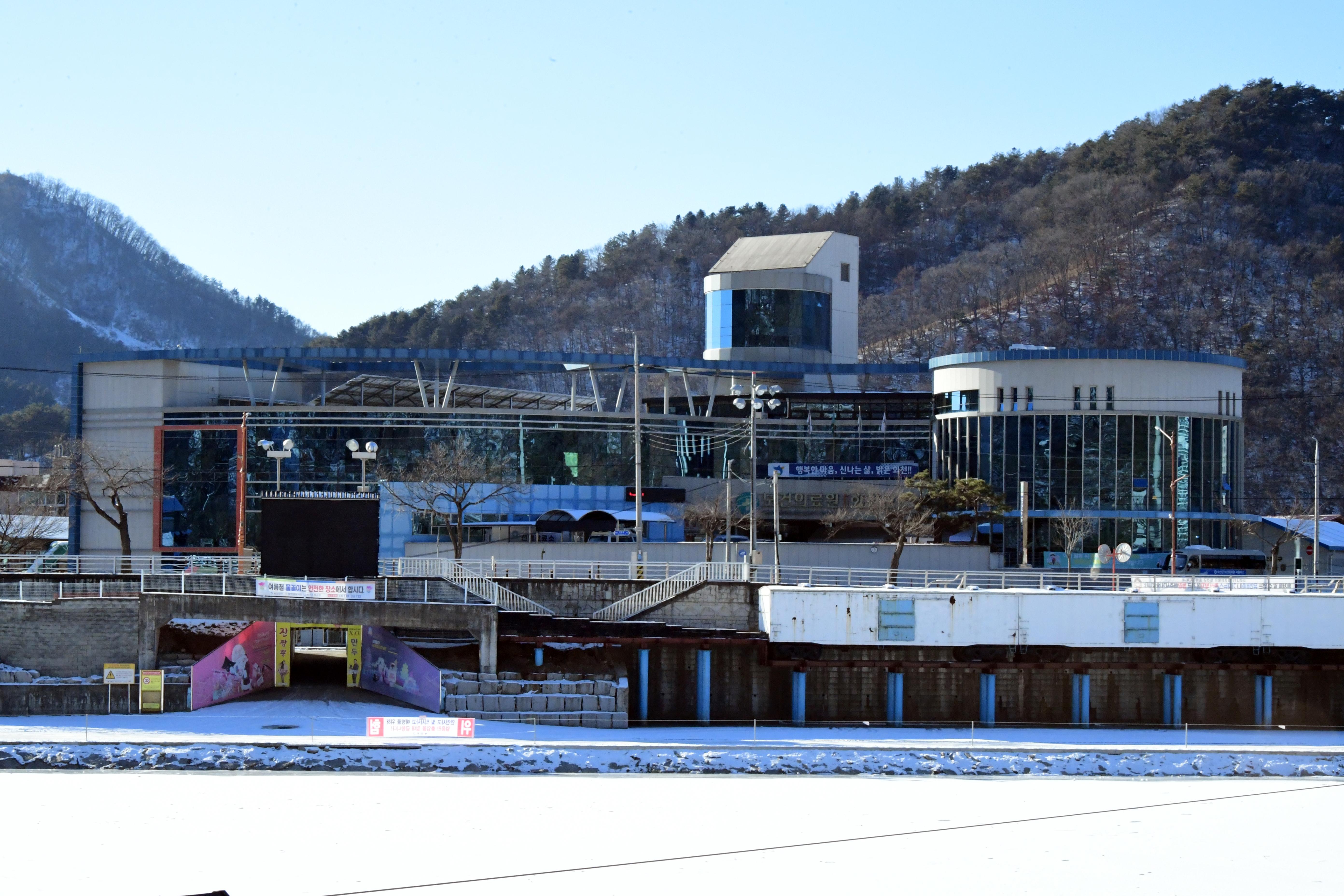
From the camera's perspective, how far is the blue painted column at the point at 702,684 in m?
41.0

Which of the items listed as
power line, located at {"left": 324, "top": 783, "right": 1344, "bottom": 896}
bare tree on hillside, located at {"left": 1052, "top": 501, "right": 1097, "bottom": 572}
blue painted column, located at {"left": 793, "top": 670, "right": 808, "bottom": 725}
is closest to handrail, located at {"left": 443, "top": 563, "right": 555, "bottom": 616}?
blue painted column, located at {"left": 793, "top": 670, "right": 808, "bottom": 725}

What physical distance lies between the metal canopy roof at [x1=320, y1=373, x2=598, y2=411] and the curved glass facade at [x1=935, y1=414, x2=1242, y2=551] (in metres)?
24.3

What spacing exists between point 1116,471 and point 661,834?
54053 millimetres

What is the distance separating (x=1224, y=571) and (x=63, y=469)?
58799mm

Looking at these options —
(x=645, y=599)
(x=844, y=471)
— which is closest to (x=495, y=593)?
(x=645, y=599)

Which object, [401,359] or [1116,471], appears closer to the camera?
[1116,471]

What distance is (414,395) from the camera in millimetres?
77875

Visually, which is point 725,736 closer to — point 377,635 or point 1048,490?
point 377,635

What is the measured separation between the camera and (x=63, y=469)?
67250 mm

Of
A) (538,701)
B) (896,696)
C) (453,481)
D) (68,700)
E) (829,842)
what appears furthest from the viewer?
(453,481)

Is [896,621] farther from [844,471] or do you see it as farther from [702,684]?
[844,471]

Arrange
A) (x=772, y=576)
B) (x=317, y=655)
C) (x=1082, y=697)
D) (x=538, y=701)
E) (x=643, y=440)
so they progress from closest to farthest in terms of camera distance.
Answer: (x=538, y=701) < (x=1082, y=697) < (x=772, y=576) < (x=317, y=655) < (x=643, y=440)

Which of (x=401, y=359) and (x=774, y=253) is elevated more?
(x=774, y=253)

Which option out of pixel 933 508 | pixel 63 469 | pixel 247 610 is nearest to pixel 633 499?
pixel 933 508
